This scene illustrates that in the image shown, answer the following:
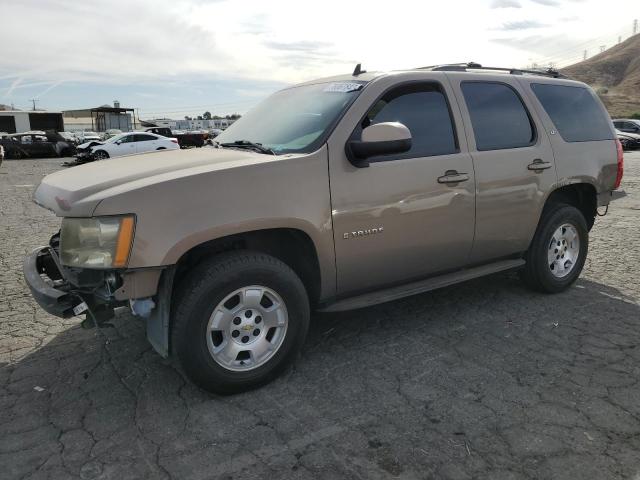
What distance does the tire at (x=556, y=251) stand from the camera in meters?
4.81

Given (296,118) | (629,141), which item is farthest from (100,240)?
(629,141)

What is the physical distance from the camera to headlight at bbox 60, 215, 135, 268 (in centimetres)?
281

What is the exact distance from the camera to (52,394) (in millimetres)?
3283

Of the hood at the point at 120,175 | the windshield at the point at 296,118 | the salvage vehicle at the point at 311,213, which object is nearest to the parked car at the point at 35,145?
the windshield at the point at 296,118

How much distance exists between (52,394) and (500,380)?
283 centimetres

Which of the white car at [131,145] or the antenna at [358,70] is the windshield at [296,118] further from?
the white car at [131,145]

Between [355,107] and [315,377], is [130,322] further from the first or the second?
[355,107]

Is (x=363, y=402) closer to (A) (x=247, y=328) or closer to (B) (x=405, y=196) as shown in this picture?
(A) (x=247, y=328)

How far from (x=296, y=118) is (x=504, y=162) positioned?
1.75m

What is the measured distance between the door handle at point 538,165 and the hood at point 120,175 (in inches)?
93.4

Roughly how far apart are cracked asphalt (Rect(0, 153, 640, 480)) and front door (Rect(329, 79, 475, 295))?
61cm

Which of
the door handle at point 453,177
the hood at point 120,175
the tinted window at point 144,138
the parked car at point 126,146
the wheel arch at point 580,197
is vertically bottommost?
the wheel arch at point 580,197

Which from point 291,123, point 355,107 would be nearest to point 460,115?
point 355,107

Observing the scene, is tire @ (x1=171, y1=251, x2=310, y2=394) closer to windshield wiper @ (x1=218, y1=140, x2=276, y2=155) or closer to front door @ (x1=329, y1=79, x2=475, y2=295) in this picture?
front door @ (x1=329, y1=79, x2=475, y2=295)
